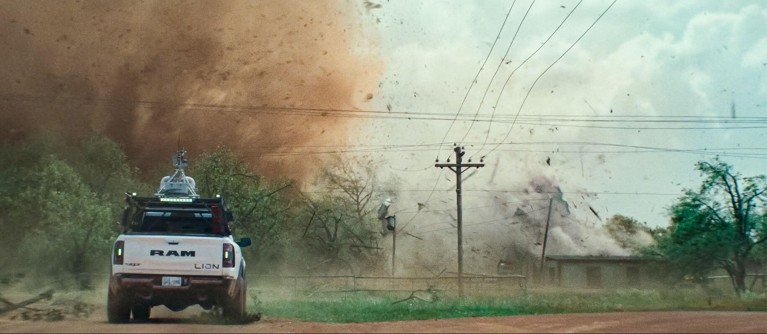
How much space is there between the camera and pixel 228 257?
17.9 meters

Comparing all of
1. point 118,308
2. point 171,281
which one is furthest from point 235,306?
point 118,308

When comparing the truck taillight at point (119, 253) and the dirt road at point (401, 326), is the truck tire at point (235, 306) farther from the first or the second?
the truck taillight at point (119, 253)

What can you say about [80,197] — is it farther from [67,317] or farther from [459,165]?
[67,317]

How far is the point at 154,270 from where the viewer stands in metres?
17.6

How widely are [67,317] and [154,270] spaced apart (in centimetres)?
365

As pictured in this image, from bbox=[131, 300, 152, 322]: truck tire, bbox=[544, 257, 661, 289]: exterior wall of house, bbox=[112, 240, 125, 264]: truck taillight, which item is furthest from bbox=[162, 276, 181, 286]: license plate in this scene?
bbox=[544, 257, 661, 289]: exterior wall of house

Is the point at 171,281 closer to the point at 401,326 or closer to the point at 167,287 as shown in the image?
the point at 167,287

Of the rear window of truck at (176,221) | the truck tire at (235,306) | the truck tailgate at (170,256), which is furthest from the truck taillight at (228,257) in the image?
the rear window of truck at (176,221)

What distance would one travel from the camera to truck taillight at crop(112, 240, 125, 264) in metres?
17.6

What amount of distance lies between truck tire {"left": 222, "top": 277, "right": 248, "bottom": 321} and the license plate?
3.33 feet

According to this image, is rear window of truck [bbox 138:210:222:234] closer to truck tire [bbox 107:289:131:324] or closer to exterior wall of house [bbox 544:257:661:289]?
truck tire [bbox 107:289:131:324]

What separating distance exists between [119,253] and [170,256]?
0.99 metres

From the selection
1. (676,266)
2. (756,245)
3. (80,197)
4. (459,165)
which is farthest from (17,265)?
(756,245)

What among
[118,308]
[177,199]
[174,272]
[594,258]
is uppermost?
[177,199]
